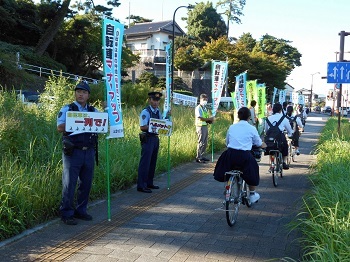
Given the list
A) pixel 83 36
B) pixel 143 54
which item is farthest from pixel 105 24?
pixel 143 54

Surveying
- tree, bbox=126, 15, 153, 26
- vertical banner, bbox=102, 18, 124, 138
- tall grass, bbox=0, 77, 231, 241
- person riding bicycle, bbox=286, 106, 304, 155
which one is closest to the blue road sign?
person riding bicycle, bbox=286, 106, 304, 155

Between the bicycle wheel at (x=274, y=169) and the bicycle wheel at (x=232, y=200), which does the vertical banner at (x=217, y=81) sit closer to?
the bicycle wheel at (x=274, y=169)

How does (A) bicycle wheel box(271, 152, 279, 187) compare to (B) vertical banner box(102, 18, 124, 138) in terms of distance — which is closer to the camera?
(B) vertical banner box(102, 18, 124, 138)

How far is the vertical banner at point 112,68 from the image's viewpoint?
5930mm

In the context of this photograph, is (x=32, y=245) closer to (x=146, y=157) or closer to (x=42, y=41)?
(x=146, y=157)

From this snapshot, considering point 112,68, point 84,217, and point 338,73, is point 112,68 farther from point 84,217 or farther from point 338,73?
point 338,73

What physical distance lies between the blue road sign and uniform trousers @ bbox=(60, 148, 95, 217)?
8.45 metres

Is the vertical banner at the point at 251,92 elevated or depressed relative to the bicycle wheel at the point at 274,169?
elevated

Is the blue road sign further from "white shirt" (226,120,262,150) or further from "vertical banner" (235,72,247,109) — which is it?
"white shirt" (226,120,262,150)

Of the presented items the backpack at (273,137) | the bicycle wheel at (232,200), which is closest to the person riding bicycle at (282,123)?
the backpack at (273,137)

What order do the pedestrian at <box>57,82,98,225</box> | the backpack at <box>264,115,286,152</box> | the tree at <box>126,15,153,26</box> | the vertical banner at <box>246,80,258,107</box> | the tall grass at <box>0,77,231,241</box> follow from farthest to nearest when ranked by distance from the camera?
the tree at <box>126,15,153,26</box>
the vertical banner at <box>246,80,258,107</box>
the backpack at <box>264,115,286,152</box>
the pedestrian at <box>57,82,98,225</box>
the tall grass at <box>0,77,231,241</box>

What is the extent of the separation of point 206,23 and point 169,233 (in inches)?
1968

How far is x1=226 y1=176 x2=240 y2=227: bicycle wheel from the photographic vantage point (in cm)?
561

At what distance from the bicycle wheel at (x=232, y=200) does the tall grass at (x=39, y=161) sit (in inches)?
71.5
